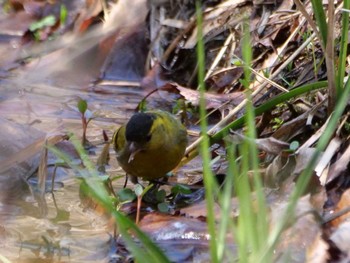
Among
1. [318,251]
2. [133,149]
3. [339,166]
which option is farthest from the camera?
[133,149]

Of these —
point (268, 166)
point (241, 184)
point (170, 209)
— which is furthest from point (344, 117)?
point (241, 184)

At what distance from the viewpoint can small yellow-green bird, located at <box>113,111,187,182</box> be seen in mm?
4773

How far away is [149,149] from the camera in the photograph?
482 cm

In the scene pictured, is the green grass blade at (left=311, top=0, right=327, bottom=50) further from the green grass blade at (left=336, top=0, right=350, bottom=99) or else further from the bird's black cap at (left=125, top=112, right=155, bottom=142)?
the bird's black cap at (left=125, top=112, right=155, bottom=142)

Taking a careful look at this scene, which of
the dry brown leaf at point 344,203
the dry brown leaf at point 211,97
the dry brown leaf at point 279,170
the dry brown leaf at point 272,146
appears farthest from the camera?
the dry brown leaf at point 211,97

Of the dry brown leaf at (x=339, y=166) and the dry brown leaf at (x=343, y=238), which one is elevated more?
the dry brown leaf at (x=343, y=238)

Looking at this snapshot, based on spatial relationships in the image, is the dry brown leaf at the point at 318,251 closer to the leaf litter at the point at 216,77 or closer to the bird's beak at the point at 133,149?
the leaf litter at the point at 216,77

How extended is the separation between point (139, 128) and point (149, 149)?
0.12 meters

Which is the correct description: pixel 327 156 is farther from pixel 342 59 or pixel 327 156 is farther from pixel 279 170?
pixel 342 59

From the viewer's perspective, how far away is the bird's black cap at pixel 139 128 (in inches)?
187

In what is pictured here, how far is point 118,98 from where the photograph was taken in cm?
680

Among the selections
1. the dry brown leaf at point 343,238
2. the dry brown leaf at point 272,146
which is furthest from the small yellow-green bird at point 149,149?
the dry brown leaf at point 343,238

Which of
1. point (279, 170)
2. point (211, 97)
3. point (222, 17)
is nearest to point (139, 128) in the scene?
point (279, 170)

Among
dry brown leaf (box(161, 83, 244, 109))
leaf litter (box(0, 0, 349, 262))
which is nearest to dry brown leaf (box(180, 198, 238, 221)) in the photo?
leaf litter (box(0, 0, 349, 262))
